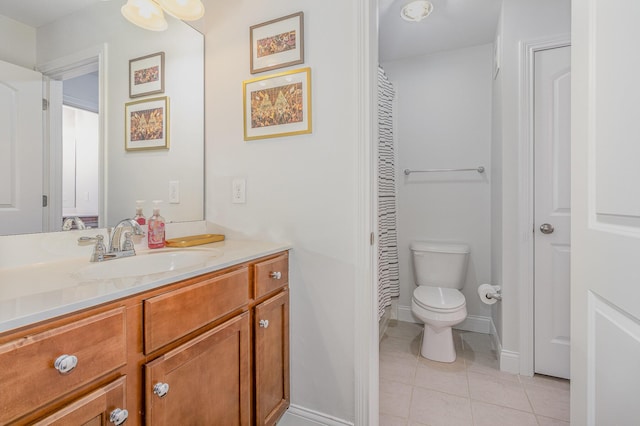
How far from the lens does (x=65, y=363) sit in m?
0.62

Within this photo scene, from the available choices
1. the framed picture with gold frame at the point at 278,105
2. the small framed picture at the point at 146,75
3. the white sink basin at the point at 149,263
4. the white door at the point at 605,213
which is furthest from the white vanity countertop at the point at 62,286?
the white door at the point at 605,213

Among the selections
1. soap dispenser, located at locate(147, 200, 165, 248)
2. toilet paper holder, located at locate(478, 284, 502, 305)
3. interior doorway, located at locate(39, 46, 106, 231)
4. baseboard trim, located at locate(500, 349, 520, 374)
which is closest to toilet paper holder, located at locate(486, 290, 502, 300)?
toilet paper holder, located at locate(478, 284, 502, 305)

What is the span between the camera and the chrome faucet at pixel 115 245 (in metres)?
1.12

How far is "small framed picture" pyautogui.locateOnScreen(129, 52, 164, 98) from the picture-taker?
142cm

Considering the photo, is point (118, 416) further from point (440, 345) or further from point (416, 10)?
point (416, 10)

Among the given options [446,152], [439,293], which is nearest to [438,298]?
[439,293]

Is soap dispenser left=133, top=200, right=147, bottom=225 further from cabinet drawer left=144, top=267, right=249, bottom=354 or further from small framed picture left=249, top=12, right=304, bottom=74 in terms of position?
small framed picture left=249, top=12, right=304, bottom=74

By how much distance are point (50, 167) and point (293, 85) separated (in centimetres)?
103

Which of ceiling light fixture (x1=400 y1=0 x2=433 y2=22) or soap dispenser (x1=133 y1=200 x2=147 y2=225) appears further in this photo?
ceiling light fixture (x1=400 y1=0 x2=433 y2=22)

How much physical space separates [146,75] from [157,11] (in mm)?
312

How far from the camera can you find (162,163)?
156 centimetres

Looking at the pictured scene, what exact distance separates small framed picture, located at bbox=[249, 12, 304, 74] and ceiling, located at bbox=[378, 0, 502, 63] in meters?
0.86

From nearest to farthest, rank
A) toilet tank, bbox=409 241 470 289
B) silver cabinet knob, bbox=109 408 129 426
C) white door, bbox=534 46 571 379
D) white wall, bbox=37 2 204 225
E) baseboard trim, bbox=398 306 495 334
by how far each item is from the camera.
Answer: silver cabinet knob, bbox=109 408 129 426 < white wall, bbox=37 2 204 225 < white door, bbox=534 46 571 379 < toilet tank, bbox=409 241 470 289 < baseboard trim, bbox=398 306 495 334

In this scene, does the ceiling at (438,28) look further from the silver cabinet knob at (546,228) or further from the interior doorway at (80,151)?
the interior doorway at (80,151)
